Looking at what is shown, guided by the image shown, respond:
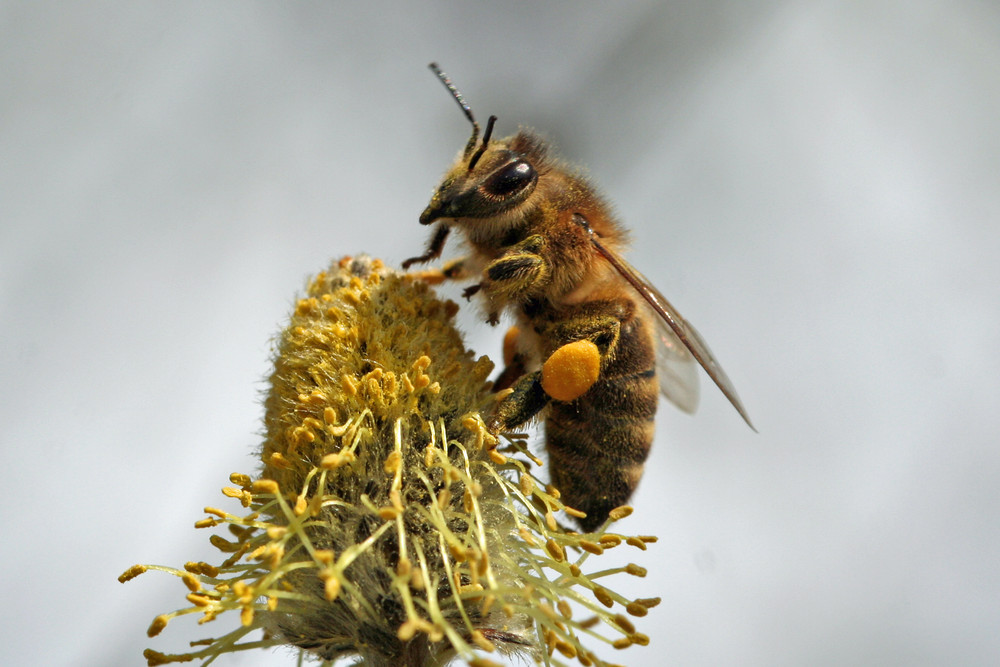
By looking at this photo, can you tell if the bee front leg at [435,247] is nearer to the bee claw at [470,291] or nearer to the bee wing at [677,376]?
the bee claw at [470,291]

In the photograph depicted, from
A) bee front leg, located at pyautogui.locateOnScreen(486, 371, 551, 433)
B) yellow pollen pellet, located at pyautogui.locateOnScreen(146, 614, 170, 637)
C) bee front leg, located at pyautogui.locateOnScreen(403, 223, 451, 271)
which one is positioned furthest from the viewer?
bee front leg, located at pyautogui.locateOnScreen(403, 223, 451, 271)

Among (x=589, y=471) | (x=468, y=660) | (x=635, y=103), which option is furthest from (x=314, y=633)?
(x=635, y=103)

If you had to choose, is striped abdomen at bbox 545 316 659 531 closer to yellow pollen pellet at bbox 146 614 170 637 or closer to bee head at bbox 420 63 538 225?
bee head at bbox 420 63 538 225

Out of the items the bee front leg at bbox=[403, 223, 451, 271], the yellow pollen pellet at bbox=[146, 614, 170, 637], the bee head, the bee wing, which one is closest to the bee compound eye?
the bee head

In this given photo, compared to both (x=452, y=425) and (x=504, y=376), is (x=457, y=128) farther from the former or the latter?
(x=452, y=425)

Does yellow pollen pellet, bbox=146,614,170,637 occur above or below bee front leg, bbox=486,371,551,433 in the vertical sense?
above

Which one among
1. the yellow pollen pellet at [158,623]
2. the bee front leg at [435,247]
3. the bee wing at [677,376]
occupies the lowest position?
the bee wing at [677,376]

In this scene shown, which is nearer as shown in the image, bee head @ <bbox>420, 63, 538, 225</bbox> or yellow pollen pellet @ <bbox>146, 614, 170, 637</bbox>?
yellow pollen pellet @ <bbox>146, 614, 170, 637</bbox>

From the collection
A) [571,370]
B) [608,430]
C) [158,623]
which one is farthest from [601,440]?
[158,623]

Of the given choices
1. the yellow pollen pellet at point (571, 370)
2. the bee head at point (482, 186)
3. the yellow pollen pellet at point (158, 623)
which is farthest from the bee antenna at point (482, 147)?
the yellow pollen pellet at point (158, 623)
